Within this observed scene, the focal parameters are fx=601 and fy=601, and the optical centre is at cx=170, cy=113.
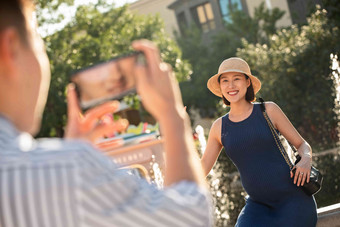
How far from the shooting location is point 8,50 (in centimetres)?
121

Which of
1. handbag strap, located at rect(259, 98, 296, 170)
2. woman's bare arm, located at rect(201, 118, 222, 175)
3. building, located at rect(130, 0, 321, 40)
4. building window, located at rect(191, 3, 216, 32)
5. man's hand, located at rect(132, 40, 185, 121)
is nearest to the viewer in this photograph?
man's hand, located at rect(132, 40, 185, 121)

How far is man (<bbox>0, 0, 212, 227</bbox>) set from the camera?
1.11 m

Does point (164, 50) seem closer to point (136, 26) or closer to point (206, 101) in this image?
point (136, 26)

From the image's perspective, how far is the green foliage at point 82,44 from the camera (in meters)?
20.8

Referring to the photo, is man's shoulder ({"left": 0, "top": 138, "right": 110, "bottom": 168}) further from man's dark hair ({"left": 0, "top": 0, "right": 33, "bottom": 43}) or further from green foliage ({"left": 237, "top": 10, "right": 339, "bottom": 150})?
green foliage ({"left": 237, "top": 10, "right": 339, "bottom": 150})

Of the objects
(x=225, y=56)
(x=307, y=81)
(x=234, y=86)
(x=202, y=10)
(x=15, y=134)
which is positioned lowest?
(x=225, y=56)

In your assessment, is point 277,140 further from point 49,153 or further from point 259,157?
point 49,153

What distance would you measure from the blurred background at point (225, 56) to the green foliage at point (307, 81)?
2 centimetres

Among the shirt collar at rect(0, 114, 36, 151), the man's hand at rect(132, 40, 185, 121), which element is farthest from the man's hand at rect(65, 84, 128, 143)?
the shirt collar at rect(0, 114, 36, 151)

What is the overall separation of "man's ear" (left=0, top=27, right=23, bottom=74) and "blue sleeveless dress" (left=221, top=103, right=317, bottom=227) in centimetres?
310

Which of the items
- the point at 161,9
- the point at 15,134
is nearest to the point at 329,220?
the point at 15,134

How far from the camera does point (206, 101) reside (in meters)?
32.8

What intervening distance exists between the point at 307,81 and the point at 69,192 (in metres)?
14.5

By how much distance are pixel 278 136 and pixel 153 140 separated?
20.4 feet
